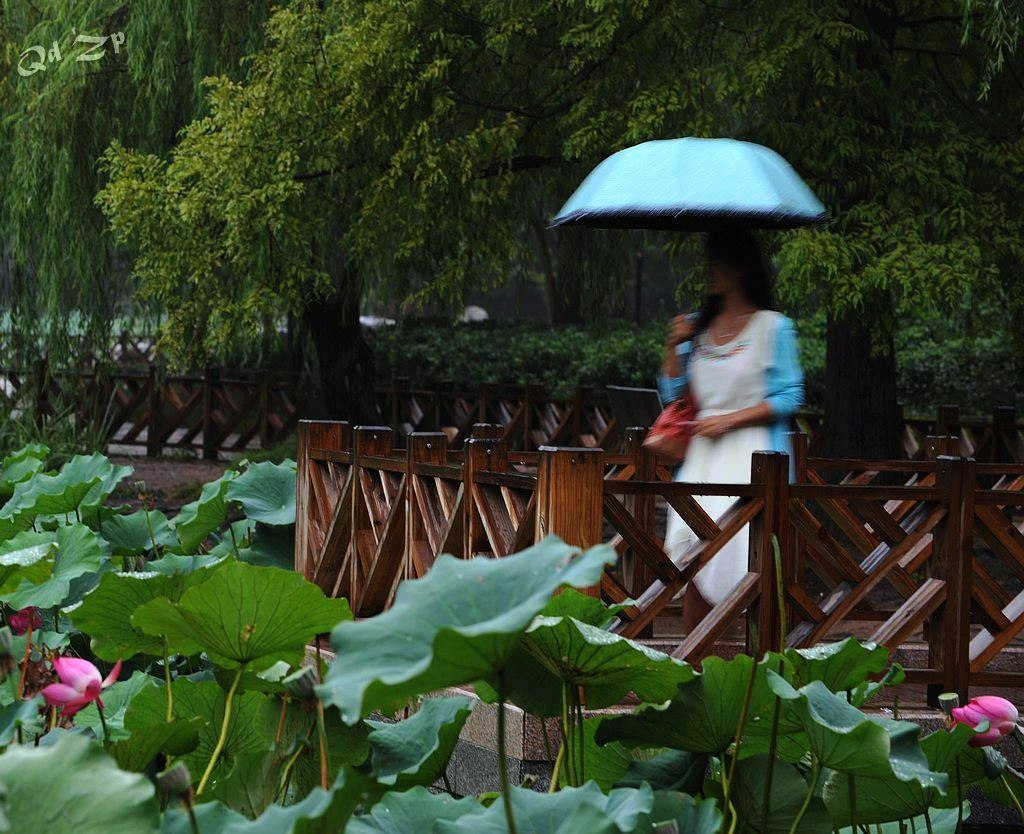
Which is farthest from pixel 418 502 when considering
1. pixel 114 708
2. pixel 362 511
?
pixel 114 708

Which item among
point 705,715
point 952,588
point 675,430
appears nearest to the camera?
point 705,715

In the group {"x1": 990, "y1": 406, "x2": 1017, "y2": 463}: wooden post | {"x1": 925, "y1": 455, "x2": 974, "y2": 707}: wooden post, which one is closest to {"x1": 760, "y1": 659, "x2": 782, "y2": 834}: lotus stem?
{"x1": 925, "y1": 455, "x2": 974, "y2": 707}: wooden post

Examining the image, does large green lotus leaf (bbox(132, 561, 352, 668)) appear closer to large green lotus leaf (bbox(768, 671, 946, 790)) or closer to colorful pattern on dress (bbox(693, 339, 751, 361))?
large green lotus leaf (bbox(768, 671, 946, 790))

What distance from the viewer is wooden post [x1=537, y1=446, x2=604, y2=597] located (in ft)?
13.9

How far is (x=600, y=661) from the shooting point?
7.32 ft

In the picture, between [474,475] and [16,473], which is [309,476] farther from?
[16,473]

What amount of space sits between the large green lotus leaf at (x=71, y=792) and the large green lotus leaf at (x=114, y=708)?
1.25 metres

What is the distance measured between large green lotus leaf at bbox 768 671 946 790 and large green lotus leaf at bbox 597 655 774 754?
2.8 inches

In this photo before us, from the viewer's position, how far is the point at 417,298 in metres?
10.9

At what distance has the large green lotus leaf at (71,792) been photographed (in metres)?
1.71

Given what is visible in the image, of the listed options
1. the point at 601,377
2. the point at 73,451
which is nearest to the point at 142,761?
the point at 73,451

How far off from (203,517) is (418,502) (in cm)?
85

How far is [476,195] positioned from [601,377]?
10077 millimetres

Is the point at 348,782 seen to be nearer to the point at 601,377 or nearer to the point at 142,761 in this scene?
the point at 142,761
